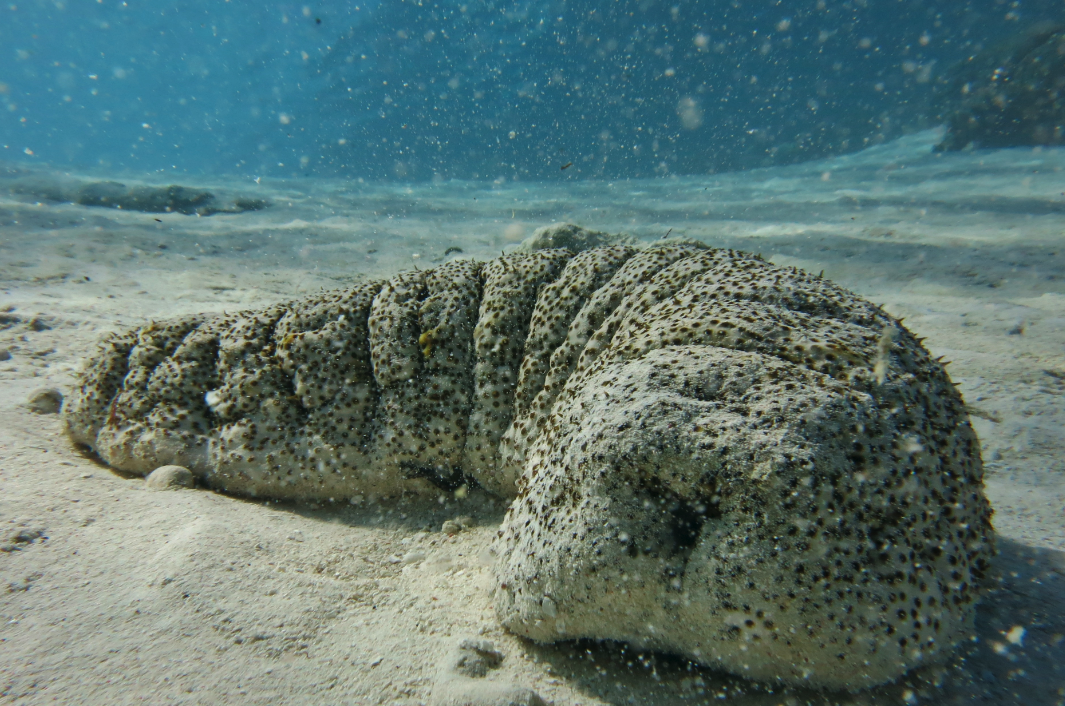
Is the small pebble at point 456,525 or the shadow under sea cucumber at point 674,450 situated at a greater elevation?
the shadow under sea cucumber at point 674,450

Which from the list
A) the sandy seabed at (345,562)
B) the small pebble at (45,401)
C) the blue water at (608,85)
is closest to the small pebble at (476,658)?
the sandy seabed at (345,562)

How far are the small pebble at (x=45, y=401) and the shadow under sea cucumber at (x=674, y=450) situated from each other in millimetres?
1753

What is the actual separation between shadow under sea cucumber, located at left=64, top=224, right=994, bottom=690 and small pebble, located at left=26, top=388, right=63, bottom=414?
1753 millimetres

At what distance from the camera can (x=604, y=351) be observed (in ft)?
8.38

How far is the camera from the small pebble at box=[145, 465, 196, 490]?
3215mm

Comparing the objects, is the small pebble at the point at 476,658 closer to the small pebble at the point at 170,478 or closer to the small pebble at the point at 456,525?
the small pebble at the point at 456,525

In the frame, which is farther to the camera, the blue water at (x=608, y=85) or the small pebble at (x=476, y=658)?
the blue water at (x=608, y=85)

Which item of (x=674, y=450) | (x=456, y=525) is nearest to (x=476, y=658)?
(x=456, y=525)

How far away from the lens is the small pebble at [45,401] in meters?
4.06

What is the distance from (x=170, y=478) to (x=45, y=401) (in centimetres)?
192

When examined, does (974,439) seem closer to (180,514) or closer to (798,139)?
(180,514)

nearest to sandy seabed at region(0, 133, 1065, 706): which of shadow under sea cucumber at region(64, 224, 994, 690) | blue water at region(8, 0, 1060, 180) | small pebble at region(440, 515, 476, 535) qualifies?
small pebble at region(440, 515, 476, 535)

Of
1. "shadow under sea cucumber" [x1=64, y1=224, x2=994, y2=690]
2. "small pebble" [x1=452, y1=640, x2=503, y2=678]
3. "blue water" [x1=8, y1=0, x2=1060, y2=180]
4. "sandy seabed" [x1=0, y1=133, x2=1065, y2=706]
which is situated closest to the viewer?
"shadow under sea cucumber" [x1=64, y1=224, x2=994, y2=690]

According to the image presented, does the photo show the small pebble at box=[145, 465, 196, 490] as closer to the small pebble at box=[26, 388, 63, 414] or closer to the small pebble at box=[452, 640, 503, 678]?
the small pebble at box=[26, 388, 63, 414]
